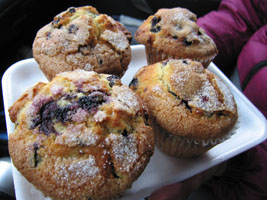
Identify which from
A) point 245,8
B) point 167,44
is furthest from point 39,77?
point 245,8

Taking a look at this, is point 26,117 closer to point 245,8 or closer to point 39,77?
point 39,77

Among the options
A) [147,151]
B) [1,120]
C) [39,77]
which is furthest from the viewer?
[1,120]

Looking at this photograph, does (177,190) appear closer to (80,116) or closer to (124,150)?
(124,150)

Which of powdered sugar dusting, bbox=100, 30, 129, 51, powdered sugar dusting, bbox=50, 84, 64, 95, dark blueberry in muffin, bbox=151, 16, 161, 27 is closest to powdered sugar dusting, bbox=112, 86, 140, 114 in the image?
powdered sugar dusting, bbox=50, 84, 64, 95

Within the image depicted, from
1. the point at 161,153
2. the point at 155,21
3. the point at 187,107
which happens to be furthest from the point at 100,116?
the point at 155,21

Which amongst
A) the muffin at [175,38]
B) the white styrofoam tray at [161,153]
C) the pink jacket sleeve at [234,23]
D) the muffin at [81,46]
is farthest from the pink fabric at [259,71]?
the muffin at [81,46]

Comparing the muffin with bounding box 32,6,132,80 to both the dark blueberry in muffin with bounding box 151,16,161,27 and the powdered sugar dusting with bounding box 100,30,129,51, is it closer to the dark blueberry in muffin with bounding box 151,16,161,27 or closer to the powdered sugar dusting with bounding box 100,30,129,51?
the powdered sugar dusting with bounding box 100,30,129,51
